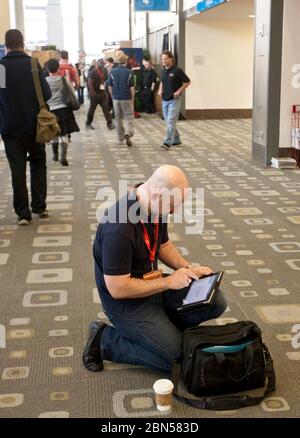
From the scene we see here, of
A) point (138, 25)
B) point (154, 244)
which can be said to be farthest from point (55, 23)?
point (154, 244)

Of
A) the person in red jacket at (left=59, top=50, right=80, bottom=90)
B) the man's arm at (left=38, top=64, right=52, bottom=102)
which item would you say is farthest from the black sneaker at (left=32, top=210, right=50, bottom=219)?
the person in red jacket at (left=59, top=50, right=80, bottom=90)

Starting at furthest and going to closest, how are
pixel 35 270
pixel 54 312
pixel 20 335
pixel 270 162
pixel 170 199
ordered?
pixel 270 162 → pixel 35 270 → pixel 54 312 → pixel 20 335 → pixel 170 199

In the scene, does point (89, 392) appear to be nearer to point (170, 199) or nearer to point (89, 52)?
point (170, 199)

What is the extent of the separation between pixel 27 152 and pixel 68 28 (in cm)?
2833

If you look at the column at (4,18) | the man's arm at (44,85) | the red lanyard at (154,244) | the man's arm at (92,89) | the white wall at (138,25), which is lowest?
the red lanyard at (154,244)

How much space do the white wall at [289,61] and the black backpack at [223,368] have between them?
21.4 ft

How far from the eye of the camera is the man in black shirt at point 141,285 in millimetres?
2861

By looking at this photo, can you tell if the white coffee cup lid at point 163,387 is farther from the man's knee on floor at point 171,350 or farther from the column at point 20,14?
the column at point 20,14

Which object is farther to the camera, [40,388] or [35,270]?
[35,270]

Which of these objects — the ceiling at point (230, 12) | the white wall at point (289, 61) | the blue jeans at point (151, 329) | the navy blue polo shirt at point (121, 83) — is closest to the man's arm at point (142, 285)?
the blue jeans at point (151, 329)

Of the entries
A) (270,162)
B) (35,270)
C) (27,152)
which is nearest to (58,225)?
(27,152)

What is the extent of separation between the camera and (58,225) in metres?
5.93

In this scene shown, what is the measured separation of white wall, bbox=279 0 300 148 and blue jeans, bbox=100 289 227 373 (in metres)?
6.32

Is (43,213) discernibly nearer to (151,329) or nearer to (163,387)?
(151,329)
